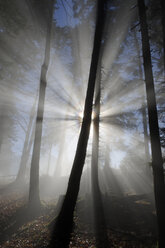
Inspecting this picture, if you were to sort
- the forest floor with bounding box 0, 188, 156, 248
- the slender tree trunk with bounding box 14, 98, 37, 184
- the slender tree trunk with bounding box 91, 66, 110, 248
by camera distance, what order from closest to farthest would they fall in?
the forest floor with bounding box 0, 188, 156, 248 → the slender tree trunk with bounding box 91, 66, 110, 248 → the slender tree trunk with bounding box 14, 98, 37, 184

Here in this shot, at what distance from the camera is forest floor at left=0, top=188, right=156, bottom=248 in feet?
13.5

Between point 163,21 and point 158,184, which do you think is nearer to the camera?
point 158,184

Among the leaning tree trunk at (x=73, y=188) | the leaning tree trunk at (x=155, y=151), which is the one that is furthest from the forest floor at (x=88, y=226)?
the leaning tree trunk at (x=155, y=151)

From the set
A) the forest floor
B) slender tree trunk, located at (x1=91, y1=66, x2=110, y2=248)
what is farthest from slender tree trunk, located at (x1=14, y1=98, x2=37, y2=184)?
slender tree trunk, located at (x1=91, y1=66, x2=110, y2=248)

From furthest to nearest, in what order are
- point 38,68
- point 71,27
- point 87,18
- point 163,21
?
point 38,68 → point 71,27 → point 87,18 → point 163,21

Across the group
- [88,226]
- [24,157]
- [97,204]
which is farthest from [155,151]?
[24,157]

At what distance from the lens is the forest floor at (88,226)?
410 centimetres

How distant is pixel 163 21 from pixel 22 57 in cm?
1177

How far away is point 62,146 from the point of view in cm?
1855

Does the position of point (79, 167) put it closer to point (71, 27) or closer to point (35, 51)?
point (35, 51)

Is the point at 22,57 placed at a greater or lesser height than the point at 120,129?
greater

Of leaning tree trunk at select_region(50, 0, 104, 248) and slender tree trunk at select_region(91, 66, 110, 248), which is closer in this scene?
leaning tree trunk at select_region(50, 0, 104, 248)

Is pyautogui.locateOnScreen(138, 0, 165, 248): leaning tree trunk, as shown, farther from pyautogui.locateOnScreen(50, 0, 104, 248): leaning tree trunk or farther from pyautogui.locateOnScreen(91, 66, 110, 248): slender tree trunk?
pyautogui.locateOnScreen(50, 0, 104, 248): leaning tree trunk

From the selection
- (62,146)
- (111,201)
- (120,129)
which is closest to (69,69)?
(120,129)
